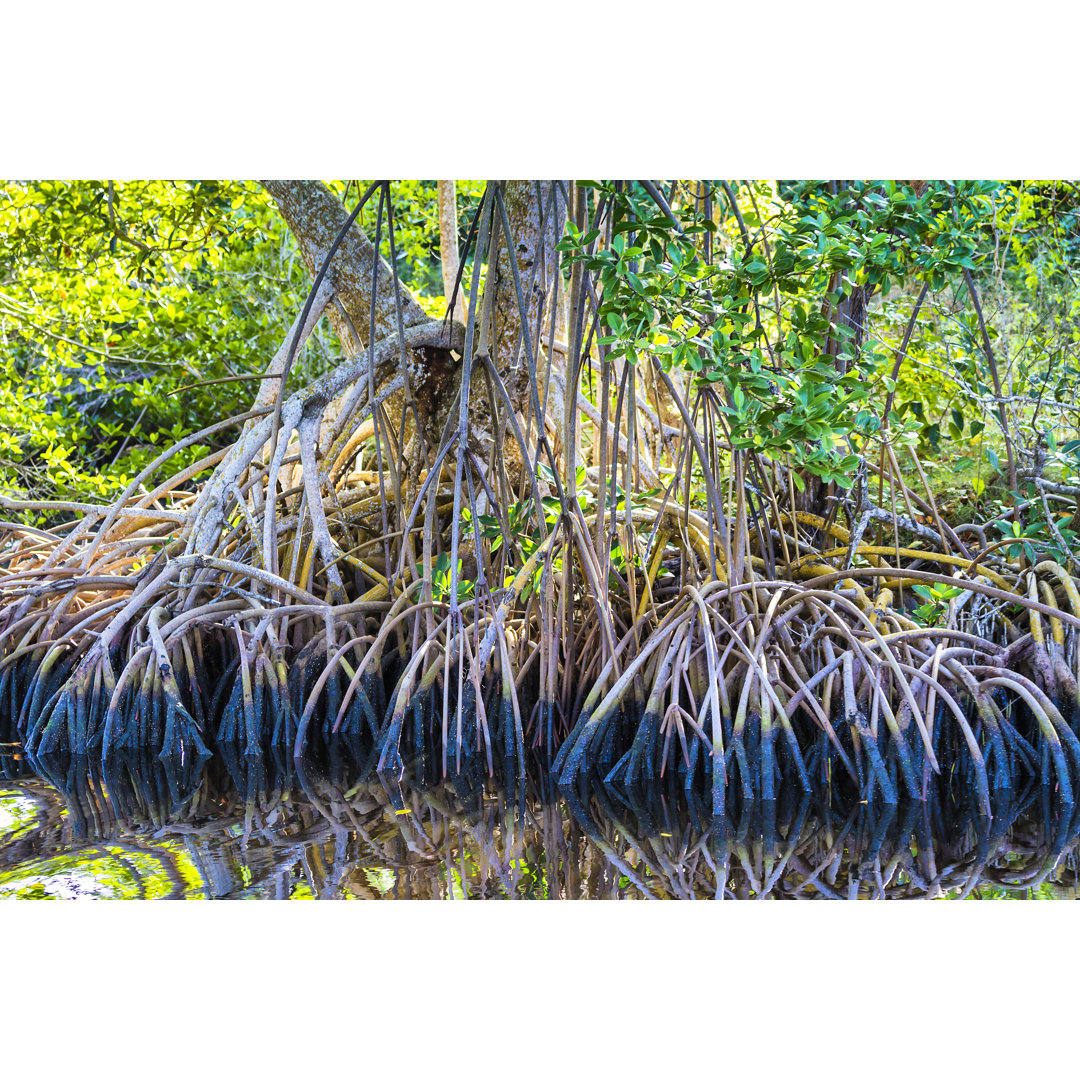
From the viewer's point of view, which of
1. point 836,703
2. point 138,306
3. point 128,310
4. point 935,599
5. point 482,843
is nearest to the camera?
point 482,843

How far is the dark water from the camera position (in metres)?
2.46

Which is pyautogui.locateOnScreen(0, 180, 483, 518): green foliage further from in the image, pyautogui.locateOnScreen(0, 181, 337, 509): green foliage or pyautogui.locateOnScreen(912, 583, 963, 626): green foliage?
pyautogui.locateOnScreen(912, 583, 963, 626): green foliage

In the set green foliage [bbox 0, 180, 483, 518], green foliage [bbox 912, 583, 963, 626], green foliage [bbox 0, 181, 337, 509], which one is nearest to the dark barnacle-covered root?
green foliage [bbox 912, 583, 963, 626]

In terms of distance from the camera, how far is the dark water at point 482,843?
8.05 ft

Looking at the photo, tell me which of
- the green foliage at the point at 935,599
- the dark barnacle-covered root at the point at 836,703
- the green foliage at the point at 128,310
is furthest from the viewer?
the green foliage at the point at 128,310

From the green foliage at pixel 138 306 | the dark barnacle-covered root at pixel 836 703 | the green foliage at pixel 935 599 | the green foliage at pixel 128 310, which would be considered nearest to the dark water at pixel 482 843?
the dark barnacle-covered root at pixel 836 703

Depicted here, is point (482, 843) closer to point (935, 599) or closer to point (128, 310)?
point (935, 599)

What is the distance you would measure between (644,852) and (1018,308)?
5642mm

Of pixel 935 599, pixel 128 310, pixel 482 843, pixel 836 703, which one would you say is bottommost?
pixel 482 843

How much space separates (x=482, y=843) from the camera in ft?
9.21

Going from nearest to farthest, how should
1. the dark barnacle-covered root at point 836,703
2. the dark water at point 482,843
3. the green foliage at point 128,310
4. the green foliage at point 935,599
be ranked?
the dark water at point 482,843
the dark barnacle-covered root at point 836,703
the green foliage at point 935,599
the green foliage at point 128,310

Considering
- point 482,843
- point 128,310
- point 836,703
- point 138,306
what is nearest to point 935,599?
point 836,703

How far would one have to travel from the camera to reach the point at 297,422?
3984mm

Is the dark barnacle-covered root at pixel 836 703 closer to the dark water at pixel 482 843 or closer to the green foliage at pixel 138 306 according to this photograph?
the dark water at pixel 482 843
